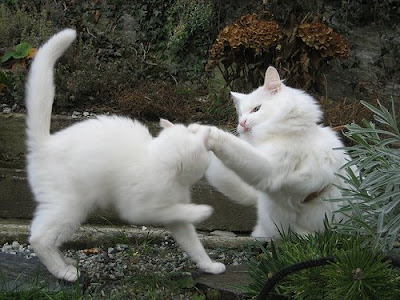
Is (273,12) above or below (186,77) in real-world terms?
above

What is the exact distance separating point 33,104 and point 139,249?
3.59ft

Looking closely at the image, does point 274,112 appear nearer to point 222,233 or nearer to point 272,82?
A: point 272,82

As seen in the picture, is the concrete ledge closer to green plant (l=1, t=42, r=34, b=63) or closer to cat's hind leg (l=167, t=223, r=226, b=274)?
cat's hind leg (l=167, t=223, r=226, b=274)

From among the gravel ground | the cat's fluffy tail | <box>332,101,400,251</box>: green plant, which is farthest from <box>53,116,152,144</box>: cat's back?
<box>332,101,400,251</box>: green plant

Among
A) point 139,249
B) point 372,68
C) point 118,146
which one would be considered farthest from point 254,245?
point 372,68

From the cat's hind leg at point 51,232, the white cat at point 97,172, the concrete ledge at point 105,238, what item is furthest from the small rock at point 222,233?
the cat's hind leg at point 51,232

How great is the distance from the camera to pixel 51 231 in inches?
124

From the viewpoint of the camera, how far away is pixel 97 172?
3145 millimetres

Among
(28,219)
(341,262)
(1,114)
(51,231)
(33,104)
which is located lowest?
(28,219)

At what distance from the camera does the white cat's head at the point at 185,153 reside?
3188mm

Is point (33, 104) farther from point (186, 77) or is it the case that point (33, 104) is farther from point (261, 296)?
point (186, 77)

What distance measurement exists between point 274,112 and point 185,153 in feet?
2.51

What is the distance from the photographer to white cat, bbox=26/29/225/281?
315 cm

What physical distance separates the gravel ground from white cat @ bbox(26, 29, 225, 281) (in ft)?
0.66
